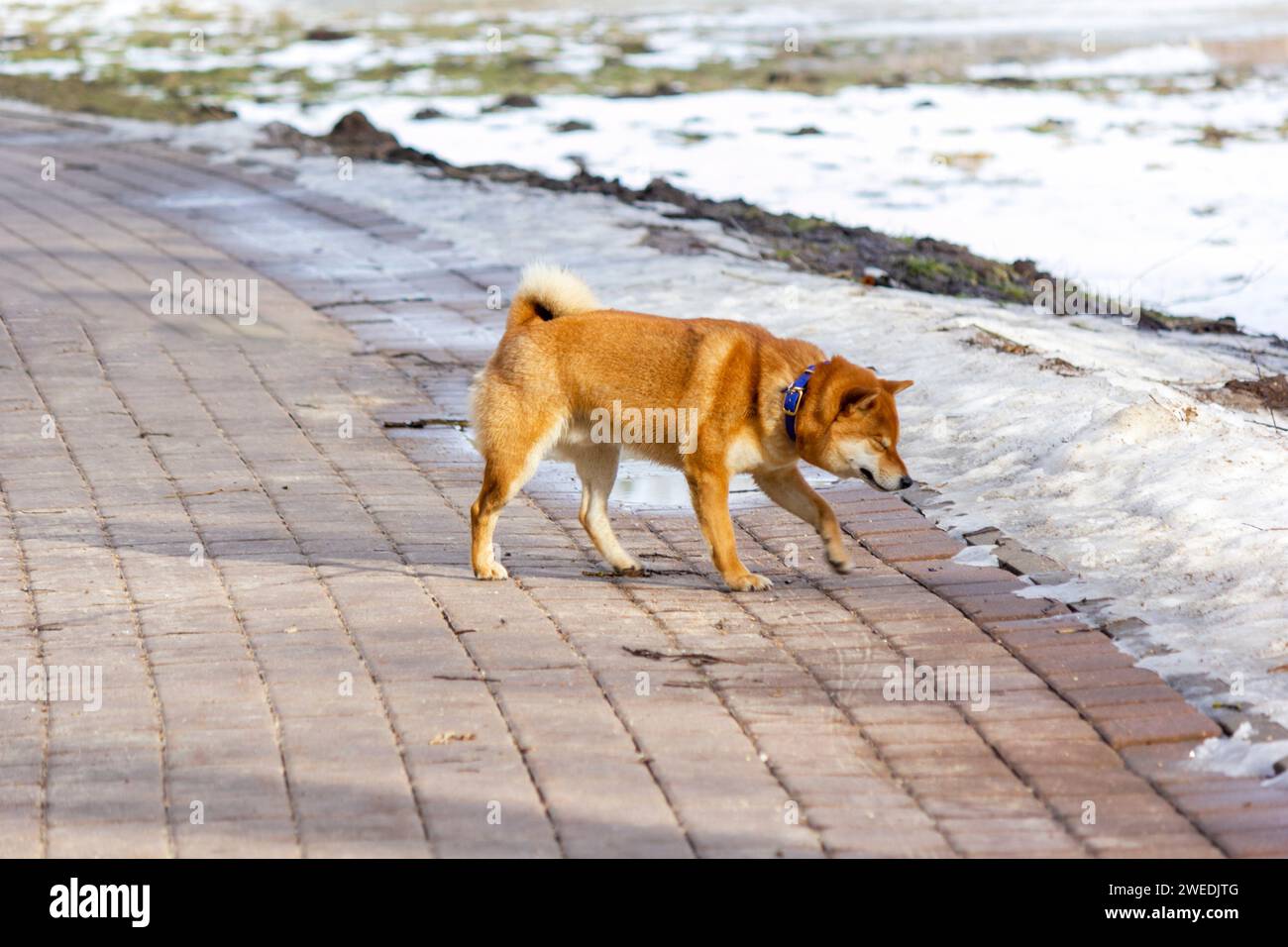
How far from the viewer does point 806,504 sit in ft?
19.1

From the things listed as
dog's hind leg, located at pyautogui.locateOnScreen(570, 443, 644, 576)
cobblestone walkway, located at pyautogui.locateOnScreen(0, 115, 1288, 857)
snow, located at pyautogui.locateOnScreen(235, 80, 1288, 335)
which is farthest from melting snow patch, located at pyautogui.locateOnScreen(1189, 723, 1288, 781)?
snow, located at pyautogui.locateOnScreen(235, 80, 1288, 335)

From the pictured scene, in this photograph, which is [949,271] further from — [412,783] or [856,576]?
[412,783]

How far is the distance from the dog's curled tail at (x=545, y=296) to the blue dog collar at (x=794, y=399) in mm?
868

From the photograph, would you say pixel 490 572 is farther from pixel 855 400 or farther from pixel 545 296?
pixel 855 400

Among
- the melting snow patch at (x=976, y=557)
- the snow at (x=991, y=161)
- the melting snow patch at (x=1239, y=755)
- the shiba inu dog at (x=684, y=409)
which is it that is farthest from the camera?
the snow at (x=991, y=161)

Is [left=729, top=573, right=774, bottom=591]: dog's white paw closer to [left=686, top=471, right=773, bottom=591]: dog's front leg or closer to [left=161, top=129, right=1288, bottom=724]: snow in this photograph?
[left=686, top=471, right=773, bottom=591]: dog's front leg

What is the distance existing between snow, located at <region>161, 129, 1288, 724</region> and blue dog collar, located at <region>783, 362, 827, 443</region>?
1096 mm

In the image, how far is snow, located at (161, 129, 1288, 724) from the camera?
16.8ft

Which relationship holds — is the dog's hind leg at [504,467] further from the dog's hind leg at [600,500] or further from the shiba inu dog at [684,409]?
the dog's hind leg at [600,500]

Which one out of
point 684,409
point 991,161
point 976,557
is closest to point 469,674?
point 684,409

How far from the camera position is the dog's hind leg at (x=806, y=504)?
572cm

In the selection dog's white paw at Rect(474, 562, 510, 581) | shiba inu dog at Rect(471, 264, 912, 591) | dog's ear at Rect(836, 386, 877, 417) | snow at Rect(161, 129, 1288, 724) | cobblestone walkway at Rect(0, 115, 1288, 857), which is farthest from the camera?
dog's white paw at Rect(474, 562, 510, 581)

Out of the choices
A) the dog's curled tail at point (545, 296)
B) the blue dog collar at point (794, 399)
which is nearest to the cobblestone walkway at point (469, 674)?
the blue dog collar at point (794, 399)

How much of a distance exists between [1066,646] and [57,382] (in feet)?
18.8
